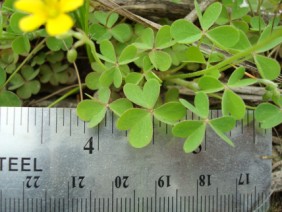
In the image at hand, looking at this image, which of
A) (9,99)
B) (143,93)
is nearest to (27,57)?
(9,99)

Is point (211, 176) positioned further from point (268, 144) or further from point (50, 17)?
point (50, 17)

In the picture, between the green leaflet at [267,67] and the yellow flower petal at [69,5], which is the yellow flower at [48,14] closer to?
the yellow flower petal at [69,5]

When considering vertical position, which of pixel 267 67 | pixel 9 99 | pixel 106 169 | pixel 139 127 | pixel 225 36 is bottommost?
pixel 106 169

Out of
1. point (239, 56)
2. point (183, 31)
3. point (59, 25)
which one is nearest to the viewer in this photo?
point (59, 25)

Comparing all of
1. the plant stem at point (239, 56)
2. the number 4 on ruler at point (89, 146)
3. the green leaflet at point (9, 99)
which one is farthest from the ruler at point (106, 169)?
the plant stem at point (239, 56)

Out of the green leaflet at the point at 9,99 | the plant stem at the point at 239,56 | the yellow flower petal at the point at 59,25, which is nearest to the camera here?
the yellow flower petal at the point at 59,25

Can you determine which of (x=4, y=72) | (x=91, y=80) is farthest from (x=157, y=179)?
(x=4, y=72)

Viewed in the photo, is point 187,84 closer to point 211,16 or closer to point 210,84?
point 210,84

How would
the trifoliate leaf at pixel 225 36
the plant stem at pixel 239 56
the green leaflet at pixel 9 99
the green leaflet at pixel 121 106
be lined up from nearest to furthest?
the plant stem at pixel 239 56 → the trifoliate leaf at pixel 225 36 → the green leaflet at pixel 121 106 → the green leaflet at pixel 9 99
